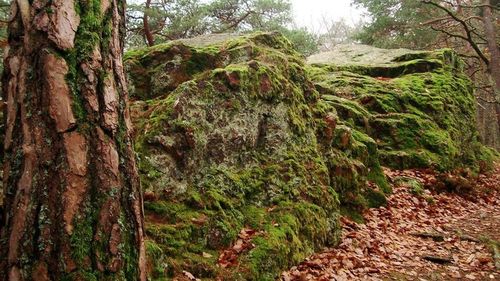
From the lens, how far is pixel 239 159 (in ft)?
15.5

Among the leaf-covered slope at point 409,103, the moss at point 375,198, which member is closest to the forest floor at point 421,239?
the moss at point 375,198

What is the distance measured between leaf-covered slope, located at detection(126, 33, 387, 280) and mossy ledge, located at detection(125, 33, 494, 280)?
0.5 inches

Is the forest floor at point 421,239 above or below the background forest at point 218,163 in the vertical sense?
below

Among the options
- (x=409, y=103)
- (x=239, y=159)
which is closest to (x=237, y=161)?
(x=239, y=159)

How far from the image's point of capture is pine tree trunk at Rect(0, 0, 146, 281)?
2113 mm

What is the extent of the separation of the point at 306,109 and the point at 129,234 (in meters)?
4.30

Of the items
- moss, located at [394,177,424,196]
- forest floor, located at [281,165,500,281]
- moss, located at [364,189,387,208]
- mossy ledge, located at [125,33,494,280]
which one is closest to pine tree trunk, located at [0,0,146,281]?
mossy ledge, located at [125,33,494,280]

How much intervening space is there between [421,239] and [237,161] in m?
3.30

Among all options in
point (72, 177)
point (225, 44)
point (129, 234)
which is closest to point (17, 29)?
point (72, 177)

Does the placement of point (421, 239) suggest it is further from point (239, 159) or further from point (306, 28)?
point (306, 28)

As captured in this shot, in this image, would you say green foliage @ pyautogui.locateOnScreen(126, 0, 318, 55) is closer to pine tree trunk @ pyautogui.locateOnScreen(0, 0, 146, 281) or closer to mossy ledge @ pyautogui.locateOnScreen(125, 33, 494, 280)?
mossy ledge @ pyautogui.locateOnScreen(125, 33, 494, 280)

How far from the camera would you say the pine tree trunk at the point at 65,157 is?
6.93 ft

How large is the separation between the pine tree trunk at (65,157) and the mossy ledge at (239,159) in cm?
88

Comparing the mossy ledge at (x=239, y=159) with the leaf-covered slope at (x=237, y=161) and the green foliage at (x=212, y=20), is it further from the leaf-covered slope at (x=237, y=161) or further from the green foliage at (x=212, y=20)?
the green foliage at (x=212, y=20)
